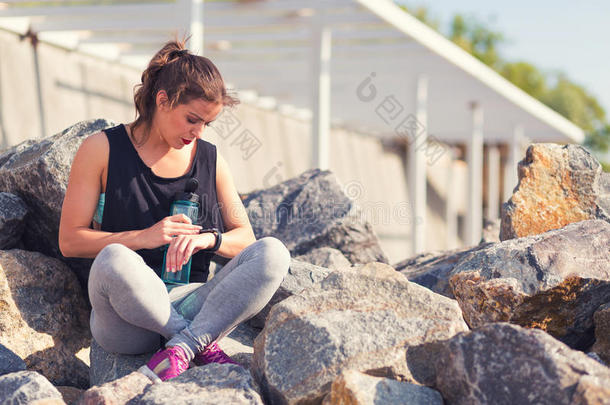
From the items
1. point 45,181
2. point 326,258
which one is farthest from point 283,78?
point 45,181

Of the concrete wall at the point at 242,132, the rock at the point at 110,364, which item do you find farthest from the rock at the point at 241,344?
the concrete wall at the point at 242,132

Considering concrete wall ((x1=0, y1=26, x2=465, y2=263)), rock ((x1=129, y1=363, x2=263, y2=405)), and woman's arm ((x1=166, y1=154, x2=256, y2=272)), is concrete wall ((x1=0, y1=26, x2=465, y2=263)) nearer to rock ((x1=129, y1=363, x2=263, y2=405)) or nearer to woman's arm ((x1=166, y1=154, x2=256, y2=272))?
woman's arm ((x1=166, y1=154, x2=256, y2=272))

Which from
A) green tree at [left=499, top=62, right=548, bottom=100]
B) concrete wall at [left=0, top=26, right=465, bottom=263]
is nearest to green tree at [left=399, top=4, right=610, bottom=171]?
green tree at [left=499, top=62, right=548, bottom=100]

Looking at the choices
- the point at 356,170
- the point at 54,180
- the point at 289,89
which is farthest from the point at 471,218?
the point at 54,180

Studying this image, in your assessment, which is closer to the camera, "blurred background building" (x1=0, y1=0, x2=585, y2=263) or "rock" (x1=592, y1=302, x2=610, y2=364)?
"rock" (x1=592, y1=302, x2=610, y2=364)

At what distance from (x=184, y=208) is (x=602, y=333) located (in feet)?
6.32

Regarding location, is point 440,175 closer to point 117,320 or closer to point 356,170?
point 356,170

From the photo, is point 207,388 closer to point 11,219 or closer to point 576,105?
point 11,219

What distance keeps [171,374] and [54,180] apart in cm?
153

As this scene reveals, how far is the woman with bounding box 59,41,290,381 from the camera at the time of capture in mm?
2973

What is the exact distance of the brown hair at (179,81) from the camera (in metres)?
3.21

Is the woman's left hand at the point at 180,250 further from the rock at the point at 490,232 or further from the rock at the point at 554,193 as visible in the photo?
the rock at the point at 490,232

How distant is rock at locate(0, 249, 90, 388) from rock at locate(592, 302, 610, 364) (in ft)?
7.87

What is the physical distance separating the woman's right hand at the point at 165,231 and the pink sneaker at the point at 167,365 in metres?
0.44
